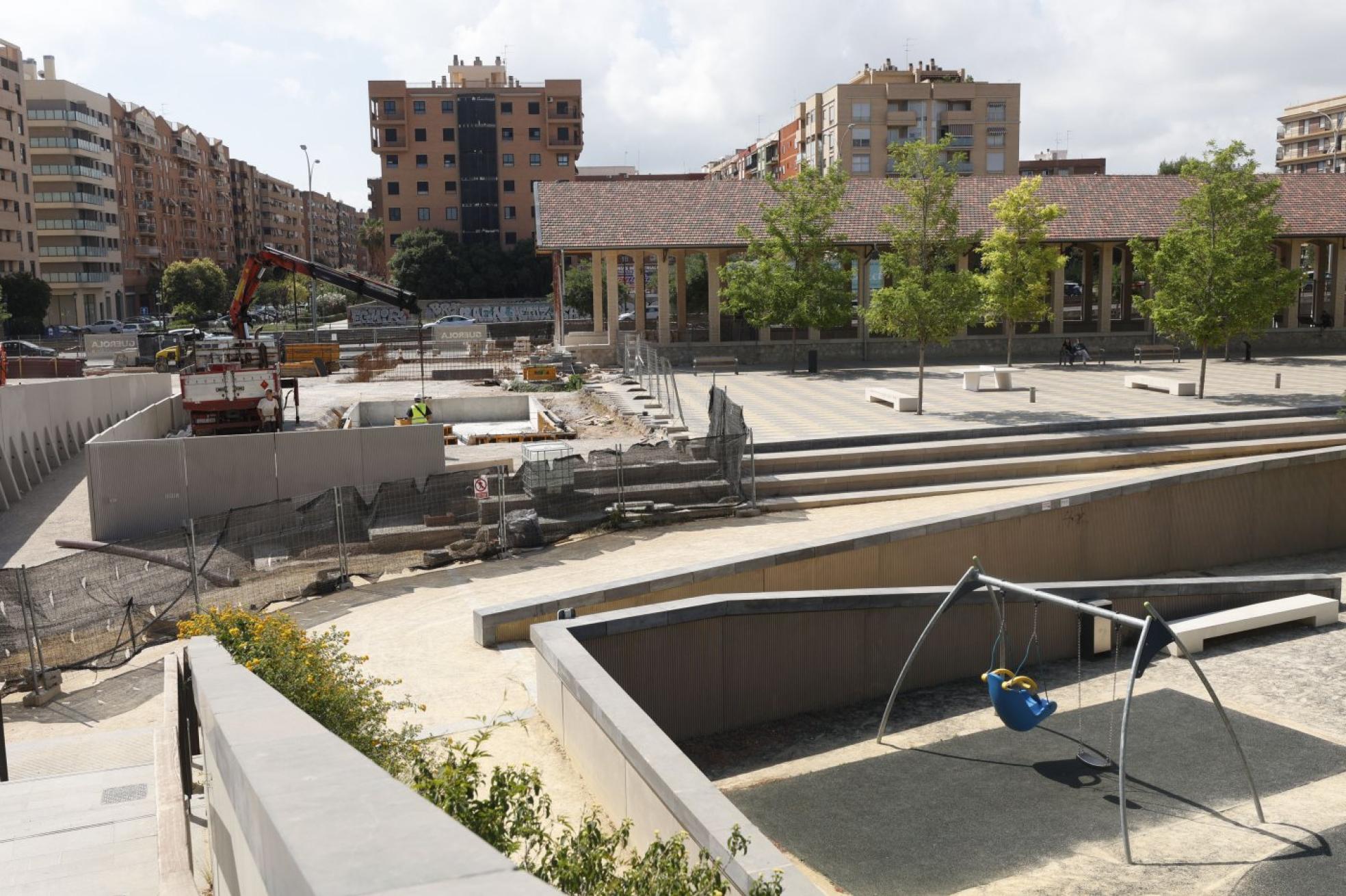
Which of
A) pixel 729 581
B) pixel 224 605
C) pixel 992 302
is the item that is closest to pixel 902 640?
pixel 729 581

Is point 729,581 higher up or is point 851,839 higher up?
point 729,581

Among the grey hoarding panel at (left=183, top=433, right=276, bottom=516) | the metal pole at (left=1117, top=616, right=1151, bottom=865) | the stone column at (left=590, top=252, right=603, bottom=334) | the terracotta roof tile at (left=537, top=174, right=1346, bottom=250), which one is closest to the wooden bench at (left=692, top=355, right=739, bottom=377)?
the terracotta roof tile at (left=537, top=174, right=1346, bottom=250)

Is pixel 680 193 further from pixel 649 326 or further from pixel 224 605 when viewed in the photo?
pixel 224 605

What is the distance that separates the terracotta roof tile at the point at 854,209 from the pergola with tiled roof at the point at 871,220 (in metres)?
0.05

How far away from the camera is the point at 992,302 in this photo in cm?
3559

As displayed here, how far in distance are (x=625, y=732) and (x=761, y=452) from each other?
47.2 feet

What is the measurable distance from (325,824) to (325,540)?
567 inches

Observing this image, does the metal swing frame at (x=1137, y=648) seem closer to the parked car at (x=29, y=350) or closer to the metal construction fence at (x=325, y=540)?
the metal construction fence at (x=325, y=540)

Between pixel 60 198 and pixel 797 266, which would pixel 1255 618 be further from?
pixel 60 198

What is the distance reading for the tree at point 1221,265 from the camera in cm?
2844

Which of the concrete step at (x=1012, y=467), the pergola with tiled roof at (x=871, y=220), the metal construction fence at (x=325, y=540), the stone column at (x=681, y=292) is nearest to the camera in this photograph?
the metal construction fence at (x=325, y=540)

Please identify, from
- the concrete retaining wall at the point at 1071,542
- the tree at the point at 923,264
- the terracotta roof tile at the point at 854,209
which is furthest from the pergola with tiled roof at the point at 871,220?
the concrete retaining wall at the point at 1071,542

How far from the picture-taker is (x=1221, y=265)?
28406 mm

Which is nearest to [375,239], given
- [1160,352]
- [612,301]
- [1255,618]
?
[612,301]
